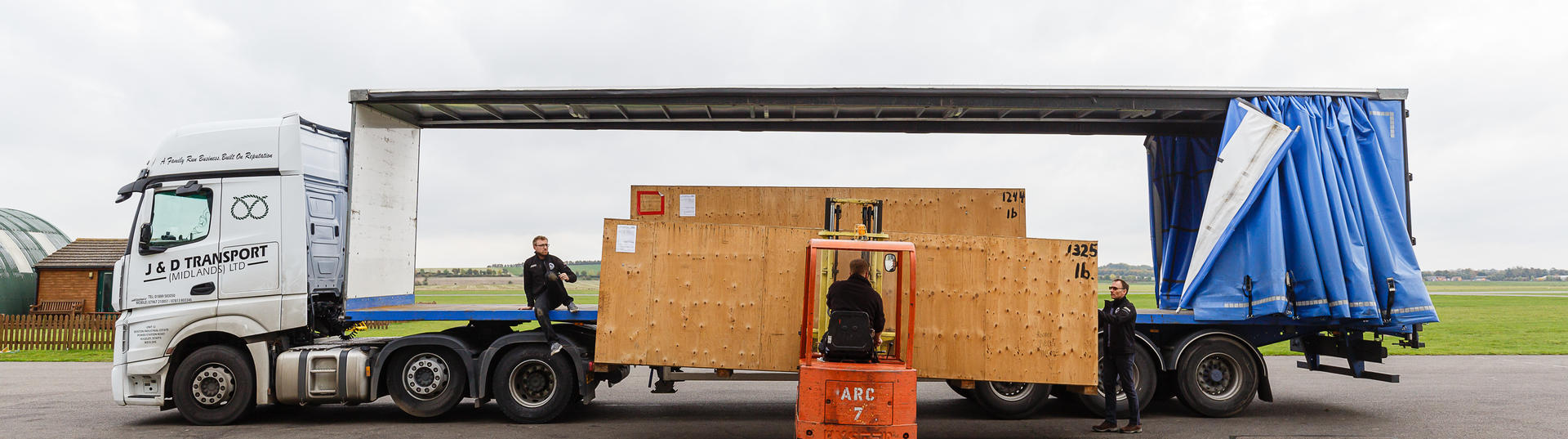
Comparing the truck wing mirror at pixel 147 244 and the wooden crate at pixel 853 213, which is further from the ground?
the wooden crate at pixel 853 213

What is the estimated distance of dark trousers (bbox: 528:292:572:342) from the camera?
894cm

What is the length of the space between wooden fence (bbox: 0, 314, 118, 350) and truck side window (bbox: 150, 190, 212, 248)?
14.8 m

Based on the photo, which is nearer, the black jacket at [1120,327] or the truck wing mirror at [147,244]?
the black jacket at [1120,327]

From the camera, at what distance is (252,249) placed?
29.7ft

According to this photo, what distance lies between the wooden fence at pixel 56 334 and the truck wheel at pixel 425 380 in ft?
53.6

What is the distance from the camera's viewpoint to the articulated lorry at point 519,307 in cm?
895

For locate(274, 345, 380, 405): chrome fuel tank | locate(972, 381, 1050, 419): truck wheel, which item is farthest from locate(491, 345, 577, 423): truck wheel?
locate(972, 381, 1050, 419): truck wheel

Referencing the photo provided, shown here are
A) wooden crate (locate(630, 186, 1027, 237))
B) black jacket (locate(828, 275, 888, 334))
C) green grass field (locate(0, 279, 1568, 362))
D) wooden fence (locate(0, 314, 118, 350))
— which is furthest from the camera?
wooden fence (locate(0, 314, 118, 350))

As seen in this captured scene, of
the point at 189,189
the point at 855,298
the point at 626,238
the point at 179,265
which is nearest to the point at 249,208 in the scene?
the point at 189,189

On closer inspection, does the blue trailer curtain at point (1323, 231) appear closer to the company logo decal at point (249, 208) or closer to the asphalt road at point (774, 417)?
the asphalt road at point (774, 417)

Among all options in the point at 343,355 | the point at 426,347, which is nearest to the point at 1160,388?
the point at 426,347

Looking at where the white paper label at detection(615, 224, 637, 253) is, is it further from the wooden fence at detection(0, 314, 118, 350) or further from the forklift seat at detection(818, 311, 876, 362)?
the wooden fence at detection(0, 314, 118, 350)

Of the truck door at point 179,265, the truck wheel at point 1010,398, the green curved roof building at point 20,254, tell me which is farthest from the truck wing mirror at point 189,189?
the green curved roof building at point 20,254

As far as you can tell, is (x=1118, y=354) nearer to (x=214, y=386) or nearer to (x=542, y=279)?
(x=542, y=279)
